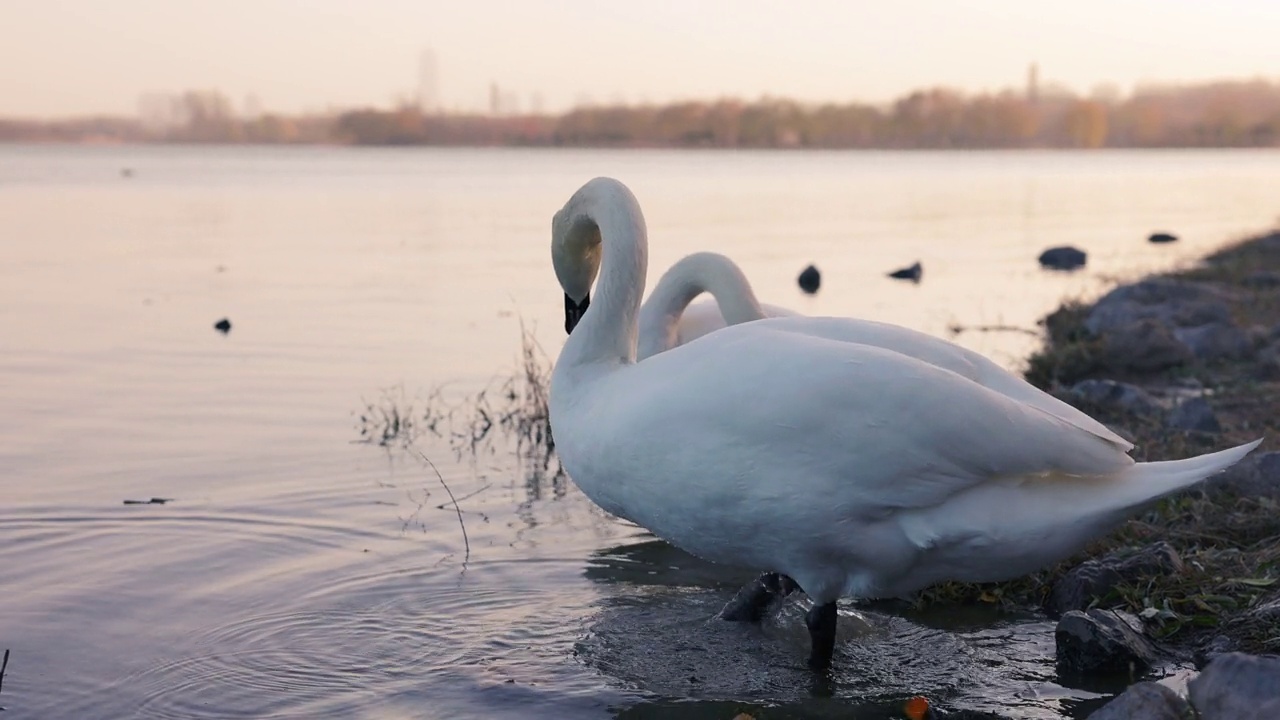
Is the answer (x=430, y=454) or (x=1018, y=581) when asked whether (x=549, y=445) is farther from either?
(x=1018, y=581)

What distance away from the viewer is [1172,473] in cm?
440

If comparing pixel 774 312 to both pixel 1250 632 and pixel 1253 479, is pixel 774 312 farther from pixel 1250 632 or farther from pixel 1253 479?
pixel 1250 632

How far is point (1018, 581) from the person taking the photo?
5871mm

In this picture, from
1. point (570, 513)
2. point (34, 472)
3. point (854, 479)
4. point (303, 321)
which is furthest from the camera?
point (303, 321)

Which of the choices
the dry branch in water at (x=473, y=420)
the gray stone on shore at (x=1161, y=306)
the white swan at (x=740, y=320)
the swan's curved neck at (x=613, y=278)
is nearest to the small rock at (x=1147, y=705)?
the white swan at (x=740, y=320)

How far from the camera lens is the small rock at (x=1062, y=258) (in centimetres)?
2162

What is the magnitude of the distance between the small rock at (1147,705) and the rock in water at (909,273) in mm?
15297

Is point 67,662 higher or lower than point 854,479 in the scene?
lower

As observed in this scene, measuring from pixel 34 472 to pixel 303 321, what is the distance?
248 inches

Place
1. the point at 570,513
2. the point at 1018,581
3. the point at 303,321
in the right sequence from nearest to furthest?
the point at 1018,581
the point at 570,513
the point at 303,321

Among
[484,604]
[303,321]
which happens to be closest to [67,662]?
[484,604]

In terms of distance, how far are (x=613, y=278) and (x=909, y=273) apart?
47.6 ft

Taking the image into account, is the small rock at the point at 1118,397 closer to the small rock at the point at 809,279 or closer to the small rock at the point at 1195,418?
the small rock at the point at 1195,418

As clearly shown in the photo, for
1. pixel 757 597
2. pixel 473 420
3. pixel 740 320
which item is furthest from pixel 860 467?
pixel 473 420
